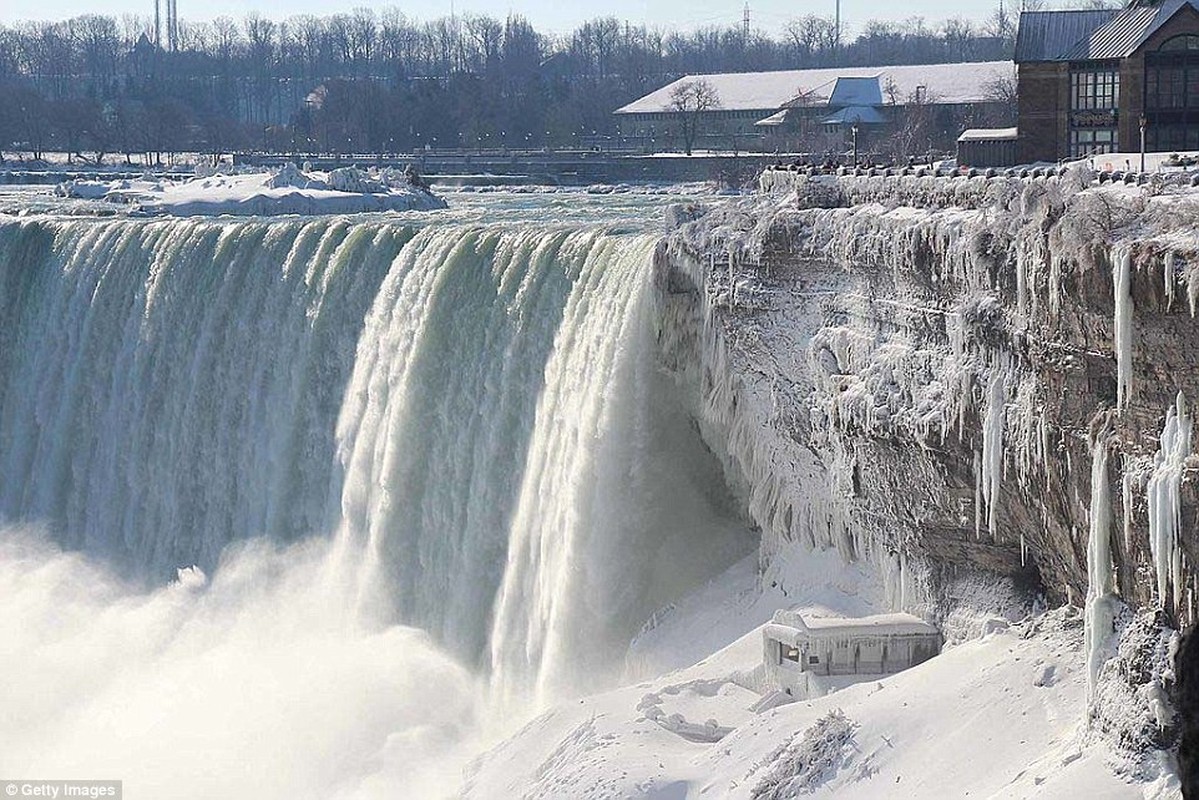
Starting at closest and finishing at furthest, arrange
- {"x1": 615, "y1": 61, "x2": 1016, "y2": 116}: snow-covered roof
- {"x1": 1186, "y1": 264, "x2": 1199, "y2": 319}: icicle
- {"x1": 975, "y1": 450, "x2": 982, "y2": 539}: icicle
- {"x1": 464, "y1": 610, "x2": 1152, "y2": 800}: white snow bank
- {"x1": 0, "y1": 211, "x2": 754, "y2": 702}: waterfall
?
{"x1": 1186, "y1": 264, "x2": 1199, "y2": 319}: icicle
{"x1": 464, "y1": 610, "x2": 1152, "y2": 800}: white snow bank
{"x1": 975, "y1": 450, "x2": 982, "y2": 539}: icicle
{"x1": 0, "y1": 211, "x2": 754, "y2": 702}: waterfall
{"x1": 615, "y1": 61, "x2": 1016, "y2": 116}: snow-covered roof

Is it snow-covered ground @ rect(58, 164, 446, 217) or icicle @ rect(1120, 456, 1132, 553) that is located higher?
snow-covered ground @ rect(58, 164, 446, 217)

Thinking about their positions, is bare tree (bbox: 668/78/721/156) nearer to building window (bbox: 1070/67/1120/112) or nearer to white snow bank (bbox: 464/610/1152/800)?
building window (bbox: 1070/67/1120/112)

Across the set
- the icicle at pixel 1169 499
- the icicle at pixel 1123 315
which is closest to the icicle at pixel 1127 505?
the icicle at pixel 1169 499

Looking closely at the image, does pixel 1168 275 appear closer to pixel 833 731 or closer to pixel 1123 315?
pixel 1123 315

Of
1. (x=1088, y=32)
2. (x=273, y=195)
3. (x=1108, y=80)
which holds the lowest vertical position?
(x=273, y=195)

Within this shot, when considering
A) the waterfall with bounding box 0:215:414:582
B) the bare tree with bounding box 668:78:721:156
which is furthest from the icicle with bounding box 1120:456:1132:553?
the bare tree with bounding box 668:78:721:156

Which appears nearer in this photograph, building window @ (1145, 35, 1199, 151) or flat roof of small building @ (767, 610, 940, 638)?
flat roof of small building @ (767, 610, 940, 638)

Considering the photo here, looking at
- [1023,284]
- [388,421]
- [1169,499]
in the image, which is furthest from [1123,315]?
[388,421]
